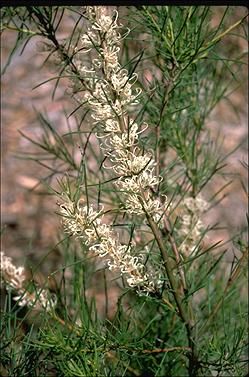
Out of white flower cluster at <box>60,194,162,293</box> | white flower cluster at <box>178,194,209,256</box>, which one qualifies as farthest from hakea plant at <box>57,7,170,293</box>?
white flower cluster at <box>178,194,209,256</box>

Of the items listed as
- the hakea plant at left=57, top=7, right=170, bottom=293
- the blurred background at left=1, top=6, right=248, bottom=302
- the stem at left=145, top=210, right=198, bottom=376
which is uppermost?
the blurred background at left=1, top=6, right=248, bottom=302

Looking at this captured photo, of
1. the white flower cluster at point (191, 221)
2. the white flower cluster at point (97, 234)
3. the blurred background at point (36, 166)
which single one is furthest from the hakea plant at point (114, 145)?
the blurred background at point (36, 166)

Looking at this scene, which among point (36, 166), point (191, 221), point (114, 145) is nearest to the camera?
point (114, 145)

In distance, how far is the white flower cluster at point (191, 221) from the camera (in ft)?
2.22

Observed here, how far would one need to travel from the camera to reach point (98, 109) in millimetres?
436

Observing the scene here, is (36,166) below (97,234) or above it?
above

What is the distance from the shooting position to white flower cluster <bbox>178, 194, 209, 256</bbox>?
2.22 feet

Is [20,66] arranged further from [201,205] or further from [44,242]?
[201,205]

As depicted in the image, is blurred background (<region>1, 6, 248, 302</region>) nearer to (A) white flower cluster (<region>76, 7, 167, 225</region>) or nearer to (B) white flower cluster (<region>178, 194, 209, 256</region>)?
(B) white flower cluster (<region>178, 194, 209, 256</region>)

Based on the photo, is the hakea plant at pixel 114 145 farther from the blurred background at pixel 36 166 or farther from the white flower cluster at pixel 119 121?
the blurred background at pixel 36 166

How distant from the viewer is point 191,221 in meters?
0.69

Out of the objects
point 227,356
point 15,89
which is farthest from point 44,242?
point 227,356

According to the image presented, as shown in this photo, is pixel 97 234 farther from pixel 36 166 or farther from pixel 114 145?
pixel 36 166

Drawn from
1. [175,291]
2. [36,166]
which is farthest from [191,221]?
[36,166]
